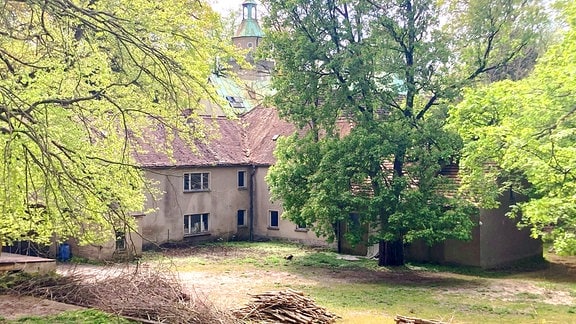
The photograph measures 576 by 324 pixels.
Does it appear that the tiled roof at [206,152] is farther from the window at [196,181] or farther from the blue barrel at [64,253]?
the blue barrel at [64,253]

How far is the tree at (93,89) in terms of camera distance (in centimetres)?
1144

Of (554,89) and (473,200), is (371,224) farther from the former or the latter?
(554,89)

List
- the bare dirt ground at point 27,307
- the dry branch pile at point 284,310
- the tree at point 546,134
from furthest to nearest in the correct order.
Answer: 1. the dry branch pile at point 284,310
2. the tree at point 546,134
3. the bare dirt ground at point 27,307

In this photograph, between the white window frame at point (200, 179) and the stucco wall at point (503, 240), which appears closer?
the stucco wall at point (503, 240)

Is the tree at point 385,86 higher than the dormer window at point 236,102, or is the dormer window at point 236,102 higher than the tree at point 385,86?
the dormer window at point 236,102

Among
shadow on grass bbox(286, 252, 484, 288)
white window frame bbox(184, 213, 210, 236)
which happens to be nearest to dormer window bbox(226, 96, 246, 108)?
white window frame bbox(184, 213, 210, 236)

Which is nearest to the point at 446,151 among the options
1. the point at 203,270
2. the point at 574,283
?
the point at 574,283

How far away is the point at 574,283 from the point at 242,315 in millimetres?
15167

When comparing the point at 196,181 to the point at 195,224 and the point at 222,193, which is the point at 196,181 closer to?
the point at 222,193

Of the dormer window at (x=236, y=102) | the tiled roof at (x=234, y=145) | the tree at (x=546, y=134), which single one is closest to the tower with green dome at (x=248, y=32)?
the dormer window at (x=236, y=102)

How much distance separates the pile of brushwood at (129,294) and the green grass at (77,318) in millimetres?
456

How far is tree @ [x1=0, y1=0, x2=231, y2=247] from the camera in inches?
450

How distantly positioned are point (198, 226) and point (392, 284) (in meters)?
14.6

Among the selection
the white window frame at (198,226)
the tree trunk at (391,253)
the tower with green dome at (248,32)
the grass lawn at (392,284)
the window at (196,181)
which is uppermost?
the tower with green dome at (248,32)
